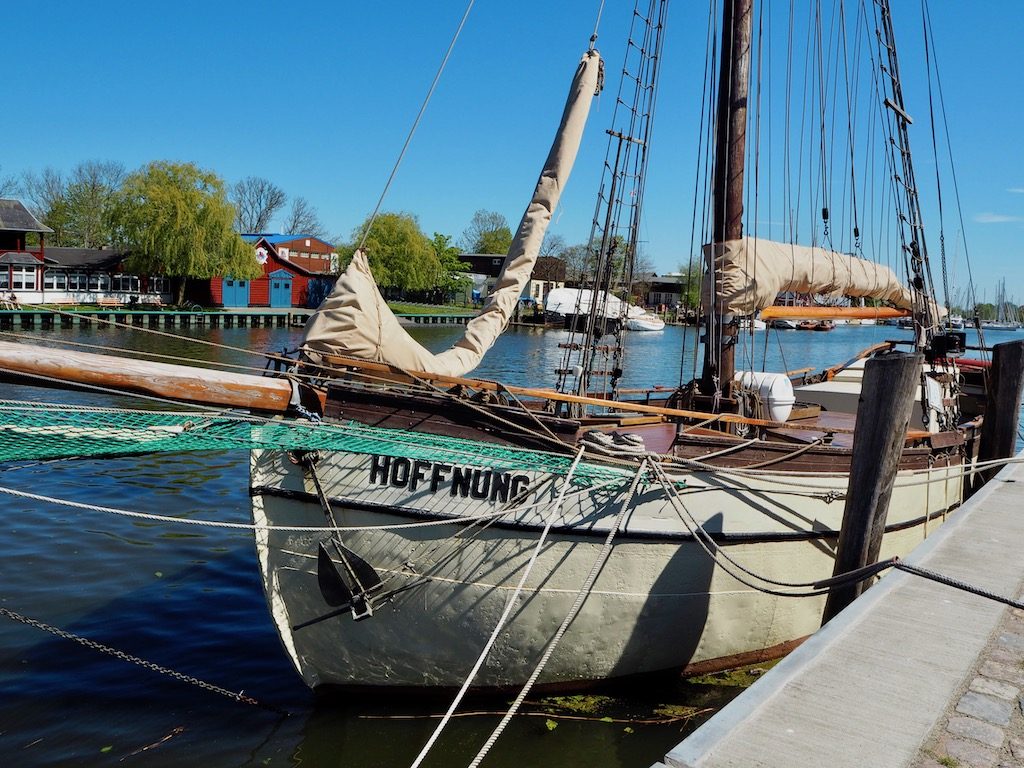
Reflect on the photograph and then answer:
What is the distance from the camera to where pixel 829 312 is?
11555mm

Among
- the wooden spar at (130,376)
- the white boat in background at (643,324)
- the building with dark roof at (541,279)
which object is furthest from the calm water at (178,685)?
the building with dark roof at (541,279)

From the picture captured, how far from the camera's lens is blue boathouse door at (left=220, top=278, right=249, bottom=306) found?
6425 cm

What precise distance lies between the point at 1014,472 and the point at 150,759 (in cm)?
955

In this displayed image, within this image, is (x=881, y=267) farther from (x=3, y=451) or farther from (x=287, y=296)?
(x=287, y=296)

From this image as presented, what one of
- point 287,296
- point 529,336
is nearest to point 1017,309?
point 529,336

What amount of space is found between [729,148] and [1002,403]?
16.2 ft

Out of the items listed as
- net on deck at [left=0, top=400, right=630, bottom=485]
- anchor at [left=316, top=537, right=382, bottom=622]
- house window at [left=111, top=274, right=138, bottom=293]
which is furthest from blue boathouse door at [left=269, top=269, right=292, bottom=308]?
net on deck at [left=0, top=400, right=630, bottom=485]

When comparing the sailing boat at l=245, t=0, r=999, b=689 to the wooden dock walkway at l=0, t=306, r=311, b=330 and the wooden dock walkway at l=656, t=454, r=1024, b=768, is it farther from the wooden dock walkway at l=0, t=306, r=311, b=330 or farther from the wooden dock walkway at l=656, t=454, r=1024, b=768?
the wooden dock walkway at l=0, t=306, r=311, b=330

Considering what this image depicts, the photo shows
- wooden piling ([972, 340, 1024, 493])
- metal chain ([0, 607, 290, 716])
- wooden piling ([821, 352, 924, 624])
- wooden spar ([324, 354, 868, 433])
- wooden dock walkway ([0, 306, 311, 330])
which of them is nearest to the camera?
wooden piling ([821, 352, 924, 624])

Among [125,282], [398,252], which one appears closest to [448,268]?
[398,252]

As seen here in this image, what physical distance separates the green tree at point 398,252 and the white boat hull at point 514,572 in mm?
75004

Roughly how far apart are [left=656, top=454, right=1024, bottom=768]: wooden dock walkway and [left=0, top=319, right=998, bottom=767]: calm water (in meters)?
2.63

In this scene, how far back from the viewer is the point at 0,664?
801cm

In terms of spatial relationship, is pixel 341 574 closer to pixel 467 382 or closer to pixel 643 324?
pixel 467 382
